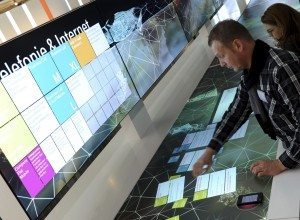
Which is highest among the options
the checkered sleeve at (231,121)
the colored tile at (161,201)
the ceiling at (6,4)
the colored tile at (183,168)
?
Result: the ceiling at (6,4)

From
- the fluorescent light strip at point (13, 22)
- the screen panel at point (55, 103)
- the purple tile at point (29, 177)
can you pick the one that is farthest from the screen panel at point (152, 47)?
the purple tile at point (29, 177)

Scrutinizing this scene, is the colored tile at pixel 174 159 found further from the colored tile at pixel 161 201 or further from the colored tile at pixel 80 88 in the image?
the colored tile at pixel 80 88

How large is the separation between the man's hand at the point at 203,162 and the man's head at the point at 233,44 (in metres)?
0.47

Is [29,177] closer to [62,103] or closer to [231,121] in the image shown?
[62,103]

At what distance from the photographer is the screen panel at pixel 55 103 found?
1775mm

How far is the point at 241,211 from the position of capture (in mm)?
1686

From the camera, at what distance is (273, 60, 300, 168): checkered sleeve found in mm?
1695

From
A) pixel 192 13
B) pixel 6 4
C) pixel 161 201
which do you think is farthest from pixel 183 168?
pixel 192 13

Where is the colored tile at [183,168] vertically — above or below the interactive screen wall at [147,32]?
below

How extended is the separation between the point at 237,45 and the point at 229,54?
5 centimetres

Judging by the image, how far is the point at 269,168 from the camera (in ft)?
5.96

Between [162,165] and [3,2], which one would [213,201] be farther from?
[3,2]

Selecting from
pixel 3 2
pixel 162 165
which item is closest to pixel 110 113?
pixel 162 165

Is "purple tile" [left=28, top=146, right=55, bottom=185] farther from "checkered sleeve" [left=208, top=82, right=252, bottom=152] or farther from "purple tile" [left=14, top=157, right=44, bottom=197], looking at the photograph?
"checkered sleeve" [left=208, top=82, right=252, bottom=152]
